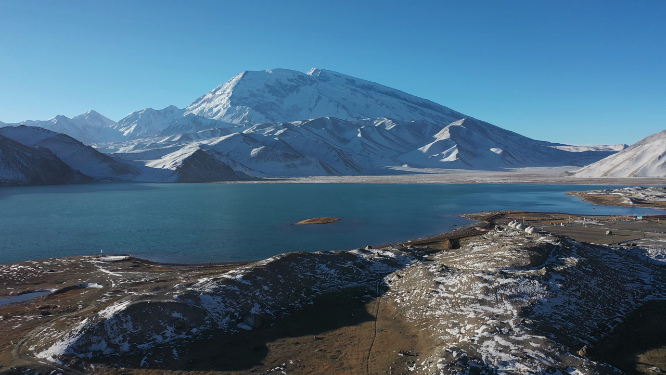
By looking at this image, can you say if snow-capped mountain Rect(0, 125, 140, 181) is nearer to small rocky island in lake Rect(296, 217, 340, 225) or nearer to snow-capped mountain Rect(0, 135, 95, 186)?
snow-capped mountain Rect(0, 135, 95, 186)

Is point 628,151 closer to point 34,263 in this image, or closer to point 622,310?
point 622,310

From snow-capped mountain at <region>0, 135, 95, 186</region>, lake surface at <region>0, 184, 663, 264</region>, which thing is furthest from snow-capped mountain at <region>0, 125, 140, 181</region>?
lake surface at <region>0, 184, 663, 264</region>

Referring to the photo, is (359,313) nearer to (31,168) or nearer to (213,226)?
(213,226)

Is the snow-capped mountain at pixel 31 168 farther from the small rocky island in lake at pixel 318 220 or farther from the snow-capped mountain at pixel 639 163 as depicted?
the snow-capped mountain at pixel 639 163

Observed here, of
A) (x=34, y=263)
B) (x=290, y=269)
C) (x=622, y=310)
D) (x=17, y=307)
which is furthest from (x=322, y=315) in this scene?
(x=34, y=263)

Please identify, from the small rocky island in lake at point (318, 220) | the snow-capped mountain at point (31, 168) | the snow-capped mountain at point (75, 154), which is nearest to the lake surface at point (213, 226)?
the small rocky island in lake at point (318, 220)
